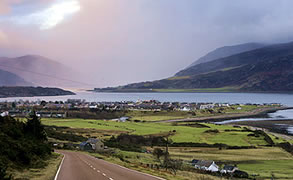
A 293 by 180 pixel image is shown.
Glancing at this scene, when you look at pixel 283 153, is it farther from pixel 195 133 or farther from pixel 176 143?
pixel 195 133

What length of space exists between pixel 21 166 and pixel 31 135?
13662mm

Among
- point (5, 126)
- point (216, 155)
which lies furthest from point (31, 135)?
point (216, 155)

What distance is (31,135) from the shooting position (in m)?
33.2

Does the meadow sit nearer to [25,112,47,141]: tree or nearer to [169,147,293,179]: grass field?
[169,147,293,179]: grass field

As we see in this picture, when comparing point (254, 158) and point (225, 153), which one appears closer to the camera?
point (254, 158)

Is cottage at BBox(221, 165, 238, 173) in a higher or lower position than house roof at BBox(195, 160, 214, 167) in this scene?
lower

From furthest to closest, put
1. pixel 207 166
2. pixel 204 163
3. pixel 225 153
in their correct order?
pixel 225 153 < pixel 204 163 < pixel 207 166

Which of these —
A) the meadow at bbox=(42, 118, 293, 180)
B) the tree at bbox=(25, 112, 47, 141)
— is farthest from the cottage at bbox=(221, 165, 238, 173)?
the tree at bbox=(25, 112, 47, 141)

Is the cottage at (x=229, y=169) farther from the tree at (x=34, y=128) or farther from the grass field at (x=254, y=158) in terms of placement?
the tree at (x=34, y=128)

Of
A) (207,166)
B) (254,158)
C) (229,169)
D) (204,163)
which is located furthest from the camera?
(254,158)

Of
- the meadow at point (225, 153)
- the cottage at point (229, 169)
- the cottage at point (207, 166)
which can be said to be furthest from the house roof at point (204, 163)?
the cottage at point (229, 169)

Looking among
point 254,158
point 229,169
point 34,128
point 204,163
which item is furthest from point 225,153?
point 34,128

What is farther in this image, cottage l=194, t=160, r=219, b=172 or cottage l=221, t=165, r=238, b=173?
cottage l=194, t=160, r=219, b=172

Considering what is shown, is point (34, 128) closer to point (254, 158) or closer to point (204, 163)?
point (204, 163)
